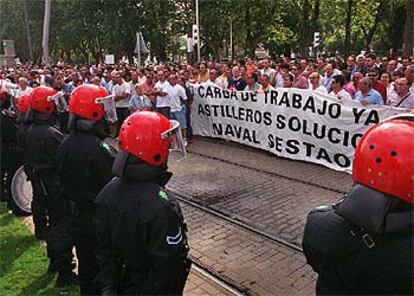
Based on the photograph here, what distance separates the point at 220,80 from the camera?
13078 mm

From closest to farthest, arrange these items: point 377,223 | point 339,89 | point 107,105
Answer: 1. point 377,223
2. point 107,105
3. point 339,89

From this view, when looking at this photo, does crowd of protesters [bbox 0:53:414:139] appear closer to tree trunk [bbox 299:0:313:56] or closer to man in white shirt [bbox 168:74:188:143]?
man in white shirt [bbox 168:74:188:143]

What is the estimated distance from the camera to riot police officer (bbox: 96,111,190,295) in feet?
8.61

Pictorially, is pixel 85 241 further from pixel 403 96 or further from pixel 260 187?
pixel 403 96

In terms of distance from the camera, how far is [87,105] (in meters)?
4.16

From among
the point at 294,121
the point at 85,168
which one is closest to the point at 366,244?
the point at 85,168

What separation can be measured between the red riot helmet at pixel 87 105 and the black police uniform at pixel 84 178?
0.07m

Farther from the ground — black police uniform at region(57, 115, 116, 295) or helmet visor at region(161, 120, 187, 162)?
helmet visor at region(161, 120, 187, 162)

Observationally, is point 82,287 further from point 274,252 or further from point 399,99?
point 399,99

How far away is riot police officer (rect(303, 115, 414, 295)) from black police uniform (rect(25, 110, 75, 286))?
3.64 metres

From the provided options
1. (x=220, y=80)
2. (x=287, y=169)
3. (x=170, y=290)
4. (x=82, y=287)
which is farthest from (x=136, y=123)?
(x=220, y=80)

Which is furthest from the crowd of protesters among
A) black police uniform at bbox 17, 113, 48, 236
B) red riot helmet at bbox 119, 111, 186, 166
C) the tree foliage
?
the tree foliage

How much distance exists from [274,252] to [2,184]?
524 centimetres

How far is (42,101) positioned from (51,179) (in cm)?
94
